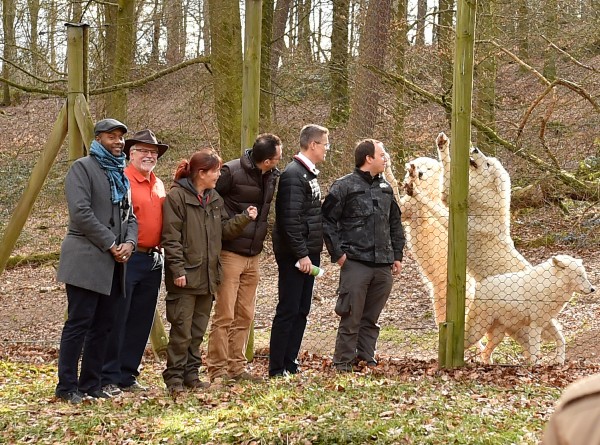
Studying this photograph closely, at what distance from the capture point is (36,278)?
11.8 metres

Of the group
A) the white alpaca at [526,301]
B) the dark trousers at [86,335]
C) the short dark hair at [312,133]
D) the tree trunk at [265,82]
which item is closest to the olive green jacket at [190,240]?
the dark trousers at [86,335]

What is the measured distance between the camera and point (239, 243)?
6004 mm

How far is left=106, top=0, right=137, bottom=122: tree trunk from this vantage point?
28.5 feet

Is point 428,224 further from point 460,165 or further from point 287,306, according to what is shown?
point 287,306

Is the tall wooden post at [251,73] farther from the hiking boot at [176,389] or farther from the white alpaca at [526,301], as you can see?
the white alpaca at [526,301]

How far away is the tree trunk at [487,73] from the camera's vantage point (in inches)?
357

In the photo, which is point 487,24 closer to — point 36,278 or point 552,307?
point 552,307

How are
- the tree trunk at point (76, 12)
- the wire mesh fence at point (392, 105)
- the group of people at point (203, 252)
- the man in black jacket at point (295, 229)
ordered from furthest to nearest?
the tree trunk at point (76, 12), the wire mesh fence at point (392, 105), the man in black jacket at point (295, 229), the group of people at point (203, 252)

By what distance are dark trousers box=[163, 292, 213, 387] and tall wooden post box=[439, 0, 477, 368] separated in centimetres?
187

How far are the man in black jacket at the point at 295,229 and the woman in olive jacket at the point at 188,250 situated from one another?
0.38 m

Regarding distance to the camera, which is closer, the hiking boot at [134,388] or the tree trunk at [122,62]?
the hiking boot at [134,388]

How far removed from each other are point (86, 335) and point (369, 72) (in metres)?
4.46

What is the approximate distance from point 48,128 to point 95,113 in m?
1.36

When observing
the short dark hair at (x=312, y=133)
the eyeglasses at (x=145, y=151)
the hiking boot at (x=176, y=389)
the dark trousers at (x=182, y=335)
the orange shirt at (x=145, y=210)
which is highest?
the short dark hair at (x=312, y=133)
